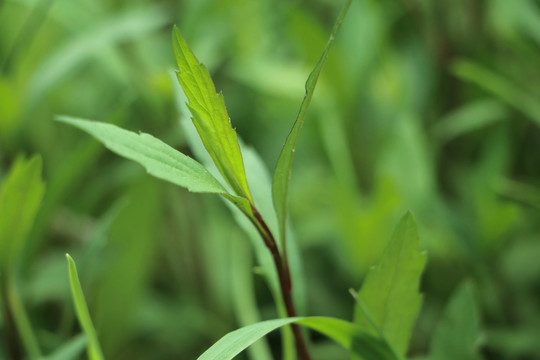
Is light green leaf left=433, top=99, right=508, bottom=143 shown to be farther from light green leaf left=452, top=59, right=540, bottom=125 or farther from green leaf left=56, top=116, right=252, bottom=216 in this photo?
green leaf left=56, top=116, right=252, bottom=216

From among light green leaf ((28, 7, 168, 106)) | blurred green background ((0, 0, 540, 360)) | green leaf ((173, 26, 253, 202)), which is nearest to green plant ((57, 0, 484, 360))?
green leaf ((173, 26, 253, 202))

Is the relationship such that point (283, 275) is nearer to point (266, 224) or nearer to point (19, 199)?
point (266, 224)

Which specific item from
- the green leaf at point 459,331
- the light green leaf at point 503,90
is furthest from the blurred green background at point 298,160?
the green leaf at point 459,331

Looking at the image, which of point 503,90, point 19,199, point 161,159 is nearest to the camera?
point 161,159

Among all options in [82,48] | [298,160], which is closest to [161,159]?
[82,48]

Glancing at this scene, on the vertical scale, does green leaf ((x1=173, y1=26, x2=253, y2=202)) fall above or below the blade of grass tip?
above

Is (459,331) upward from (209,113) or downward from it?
downward

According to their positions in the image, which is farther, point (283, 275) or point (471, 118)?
point (471, 118)
